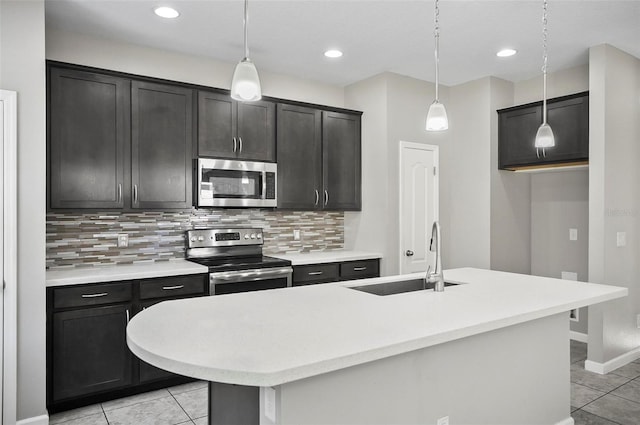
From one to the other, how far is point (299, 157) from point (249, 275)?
131 centimetres

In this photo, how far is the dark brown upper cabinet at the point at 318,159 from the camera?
13.9 ft

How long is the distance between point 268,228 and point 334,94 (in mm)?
1703

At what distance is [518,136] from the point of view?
448cm

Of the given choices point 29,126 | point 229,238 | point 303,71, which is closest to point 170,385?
point 229,238

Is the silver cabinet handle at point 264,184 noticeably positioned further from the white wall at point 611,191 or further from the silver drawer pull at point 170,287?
the white wall at point 611,191

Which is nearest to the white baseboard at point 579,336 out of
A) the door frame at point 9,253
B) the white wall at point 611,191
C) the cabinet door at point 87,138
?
the white wall at point 611,191

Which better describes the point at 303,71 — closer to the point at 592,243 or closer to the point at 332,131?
the point at 332,131

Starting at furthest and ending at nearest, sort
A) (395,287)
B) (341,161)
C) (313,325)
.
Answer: (341,161) → (395,287) → (313,325)

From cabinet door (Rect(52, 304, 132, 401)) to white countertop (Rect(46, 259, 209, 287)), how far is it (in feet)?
0.69

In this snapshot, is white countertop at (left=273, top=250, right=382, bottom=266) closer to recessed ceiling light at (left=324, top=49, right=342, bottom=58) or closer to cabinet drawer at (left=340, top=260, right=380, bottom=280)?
cabinet drawer at (left=340, top=260, right=380, bottom=280)

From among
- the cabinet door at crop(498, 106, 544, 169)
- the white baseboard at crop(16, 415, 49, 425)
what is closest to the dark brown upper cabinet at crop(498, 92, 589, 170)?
the cabinet door at crop(498, 106, 544, 169)

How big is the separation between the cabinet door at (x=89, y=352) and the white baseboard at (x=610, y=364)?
3.70 meters

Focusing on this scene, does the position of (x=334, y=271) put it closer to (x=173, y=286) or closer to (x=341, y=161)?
(x=341, y=161)

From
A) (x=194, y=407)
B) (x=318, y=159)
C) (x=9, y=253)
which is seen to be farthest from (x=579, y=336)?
(x=9, y=253)
